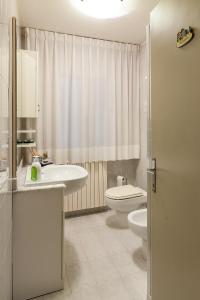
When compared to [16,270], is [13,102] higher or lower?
higher

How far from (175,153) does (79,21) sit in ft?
6.83

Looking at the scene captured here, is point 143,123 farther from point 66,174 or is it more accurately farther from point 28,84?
point 28,84

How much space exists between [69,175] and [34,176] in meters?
0.52

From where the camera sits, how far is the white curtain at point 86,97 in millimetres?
2652

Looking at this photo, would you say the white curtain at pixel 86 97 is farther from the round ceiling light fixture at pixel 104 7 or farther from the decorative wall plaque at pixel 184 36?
the decorative wall plaque at pixel 184 36

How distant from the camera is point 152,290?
137cm

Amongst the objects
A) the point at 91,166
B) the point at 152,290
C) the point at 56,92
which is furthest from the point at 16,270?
the point at 56,92

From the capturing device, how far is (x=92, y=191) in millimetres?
2971

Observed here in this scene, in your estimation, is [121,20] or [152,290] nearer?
[152,290]

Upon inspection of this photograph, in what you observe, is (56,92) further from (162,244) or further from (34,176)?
(162,244)

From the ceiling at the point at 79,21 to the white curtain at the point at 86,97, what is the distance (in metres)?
0.13

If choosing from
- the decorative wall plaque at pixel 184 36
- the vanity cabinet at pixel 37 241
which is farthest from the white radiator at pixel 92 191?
the decorative wall plaque at pixel 184 36

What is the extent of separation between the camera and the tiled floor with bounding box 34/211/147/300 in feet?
5.13

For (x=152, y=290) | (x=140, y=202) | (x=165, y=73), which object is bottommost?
(x=152, y=290)
